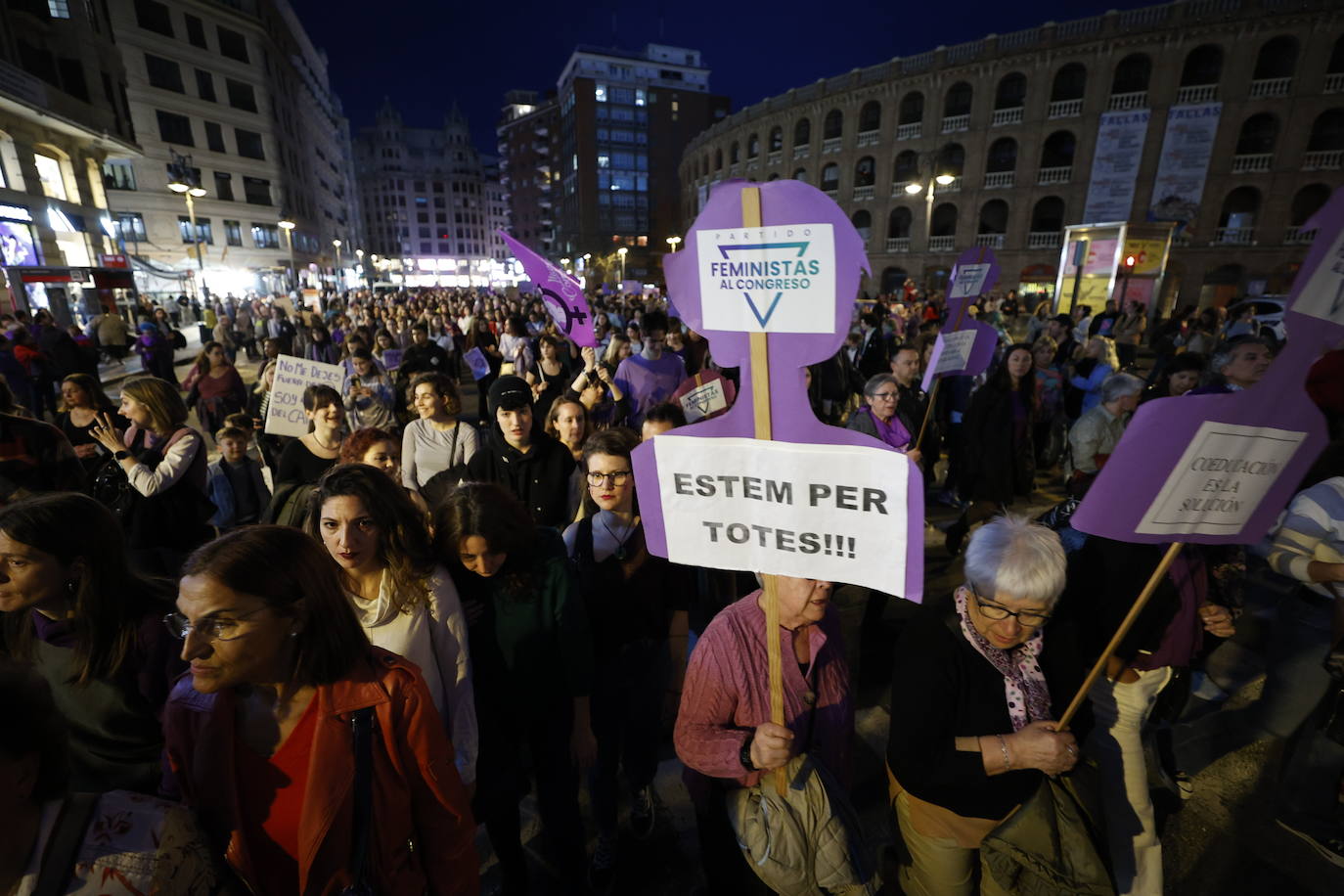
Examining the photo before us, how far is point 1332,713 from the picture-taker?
2.64 meters

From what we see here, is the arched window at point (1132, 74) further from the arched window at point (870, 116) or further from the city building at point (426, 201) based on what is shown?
the city building at point (426, 201)

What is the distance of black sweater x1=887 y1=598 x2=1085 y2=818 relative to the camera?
1.90 metres

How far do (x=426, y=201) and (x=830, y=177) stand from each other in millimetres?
98625

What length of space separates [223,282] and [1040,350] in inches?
1873

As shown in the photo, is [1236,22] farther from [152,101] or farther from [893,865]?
[152,101]

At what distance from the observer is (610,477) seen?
2.71m

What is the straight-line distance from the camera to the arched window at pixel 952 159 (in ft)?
107

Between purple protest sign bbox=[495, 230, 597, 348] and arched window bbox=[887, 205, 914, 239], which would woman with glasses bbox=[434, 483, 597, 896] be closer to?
purple protest sign bbox=[495, 230, 597, 348]

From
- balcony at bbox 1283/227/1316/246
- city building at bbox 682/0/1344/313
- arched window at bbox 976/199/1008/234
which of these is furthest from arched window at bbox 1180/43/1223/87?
arched window at bbox 976/199/1008/234

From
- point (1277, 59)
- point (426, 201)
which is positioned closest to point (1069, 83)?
point (1277, 59)

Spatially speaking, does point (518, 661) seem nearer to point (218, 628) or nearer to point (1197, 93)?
point (218, 628)

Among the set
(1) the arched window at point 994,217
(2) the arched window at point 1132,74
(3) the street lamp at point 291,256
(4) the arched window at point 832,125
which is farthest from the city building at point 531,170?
(2) the arched window at point 1132,74

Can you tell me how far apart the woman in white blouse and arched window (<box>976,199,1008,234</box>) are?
37.7m

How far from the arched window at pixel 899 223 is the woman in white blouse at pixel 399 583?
3907 centimetres
